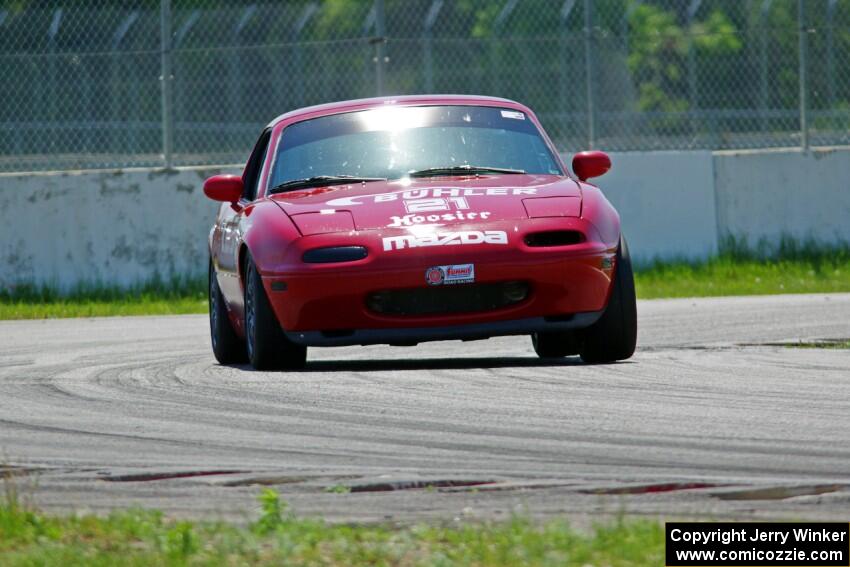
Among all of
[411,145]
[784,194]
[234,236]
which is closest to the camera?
[234,236]

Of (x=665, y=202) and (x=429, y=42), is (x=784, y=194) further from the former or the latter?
(x=429, y=42)

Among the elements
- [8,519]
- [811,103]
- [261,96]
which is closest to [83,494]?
[8,519]

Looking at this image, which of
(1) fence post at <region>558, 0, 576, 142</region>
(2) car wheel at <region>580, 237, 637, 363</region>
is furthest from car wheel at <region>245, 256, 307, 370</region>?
(1) fence post at <region>558, 0, 576, 142</region>

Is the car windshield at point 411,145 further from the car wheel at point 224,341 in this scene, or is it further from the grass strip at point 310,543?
the grass strip at point 310,543

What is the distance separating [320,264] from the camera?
779 centimetres

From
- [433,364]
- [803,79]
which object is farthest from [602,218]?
[803,79]

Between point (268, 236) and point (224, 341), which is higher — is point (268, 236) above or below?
above

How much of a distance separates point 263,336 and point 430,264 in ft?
3.13

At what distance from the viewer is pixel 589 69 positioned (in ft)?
52.5

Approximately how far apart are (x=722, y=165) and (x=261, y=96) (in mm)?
4414

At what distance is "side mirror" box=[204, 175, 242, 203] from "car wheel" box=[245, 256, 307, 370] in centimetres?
98

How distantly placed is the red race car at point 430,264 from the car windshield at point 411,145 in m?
0.05

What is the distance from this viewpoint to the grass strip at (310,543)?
12.6 ft

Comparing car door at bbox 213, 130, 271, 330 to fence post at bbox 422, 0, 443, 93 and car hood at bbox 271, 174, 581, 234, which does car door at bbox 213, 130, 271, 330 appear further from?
fence post at bbox 422, 0, 443, 93
